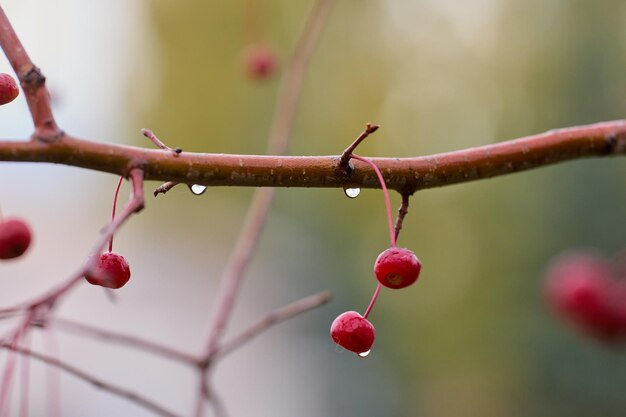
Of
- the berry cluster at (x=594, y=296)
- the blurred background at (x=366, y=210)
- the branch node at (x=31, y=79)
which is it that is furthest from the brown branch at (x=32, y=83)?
the blurred background at (x=366, y=210)

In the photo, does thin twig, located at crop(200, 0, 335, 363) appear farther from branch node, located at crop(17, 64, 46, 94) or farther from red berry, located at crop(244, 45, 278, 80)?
branch node, located at crop(17, 64, 46, 94)

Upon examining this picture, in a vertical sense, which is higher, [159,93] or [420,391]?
[159,93]

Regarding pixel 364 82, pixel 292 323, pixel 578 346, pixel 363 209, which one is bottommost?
pixel 292 323

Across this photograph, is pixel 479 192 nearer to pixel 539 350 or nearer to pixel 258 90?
pixel 539 350

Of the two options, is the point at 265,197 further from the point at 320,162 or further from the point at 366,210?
the point at 366,210

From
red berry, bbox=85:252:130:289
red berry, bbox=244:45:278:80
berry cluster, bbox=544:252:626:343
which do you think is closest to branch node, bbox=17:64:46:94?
red berry, bbox=85:252:130:289

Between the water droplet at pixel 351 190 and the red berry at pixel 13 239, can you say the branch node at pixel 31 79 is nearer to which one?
the red berry at pixel 13 239

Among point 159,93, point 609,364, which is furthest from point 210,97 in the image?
point 609,364
